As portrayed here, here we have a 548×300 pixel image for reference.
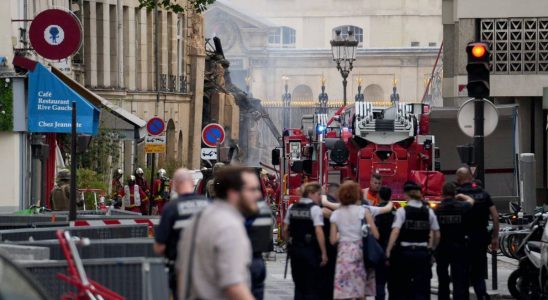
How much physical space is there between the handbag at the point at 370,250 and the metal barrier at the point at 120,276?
4133mm

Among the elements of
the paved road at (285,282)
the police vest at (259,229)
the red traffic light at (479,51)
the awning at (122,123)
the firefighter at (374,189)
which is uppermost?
the red traffic light at (479,51)

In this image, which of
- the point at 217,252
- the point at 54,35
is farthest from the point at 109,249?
the point at 54,35

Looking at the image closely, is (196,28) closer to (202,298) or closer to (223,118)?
(223,118)

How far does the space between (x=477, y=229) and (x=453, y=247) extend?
39.0 inches

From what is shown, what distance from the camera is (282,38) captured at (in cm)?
14162

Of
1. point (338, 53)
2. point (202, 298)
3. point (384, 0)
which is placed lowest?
point (202, 298)

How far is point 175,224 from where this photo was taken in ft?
44.6

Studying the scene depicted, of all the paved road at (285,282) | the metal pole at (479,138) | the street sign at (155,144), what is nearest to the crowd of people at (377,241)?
the paved road at (285,282)

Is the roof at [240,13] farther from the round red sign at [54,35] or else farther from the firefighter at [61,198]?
the firefighter at [61,198]

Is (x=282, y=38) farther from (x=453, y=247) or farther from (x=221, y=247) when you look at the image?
(x=221, y=247)

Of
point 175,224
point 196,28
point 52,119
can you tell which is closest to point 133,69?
point 196,28

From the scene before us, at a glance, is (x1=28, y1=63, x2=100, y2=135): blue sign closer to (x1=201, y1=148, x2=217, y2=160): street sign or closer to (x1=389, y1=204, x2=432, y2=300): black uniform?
(x1=201, y1=148, x2=217, y2=160): street sign

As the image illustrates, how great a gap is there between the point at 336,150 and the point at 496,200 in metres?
6.21

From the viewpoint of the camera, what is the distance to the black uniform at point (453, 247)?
A: 1958 cm
